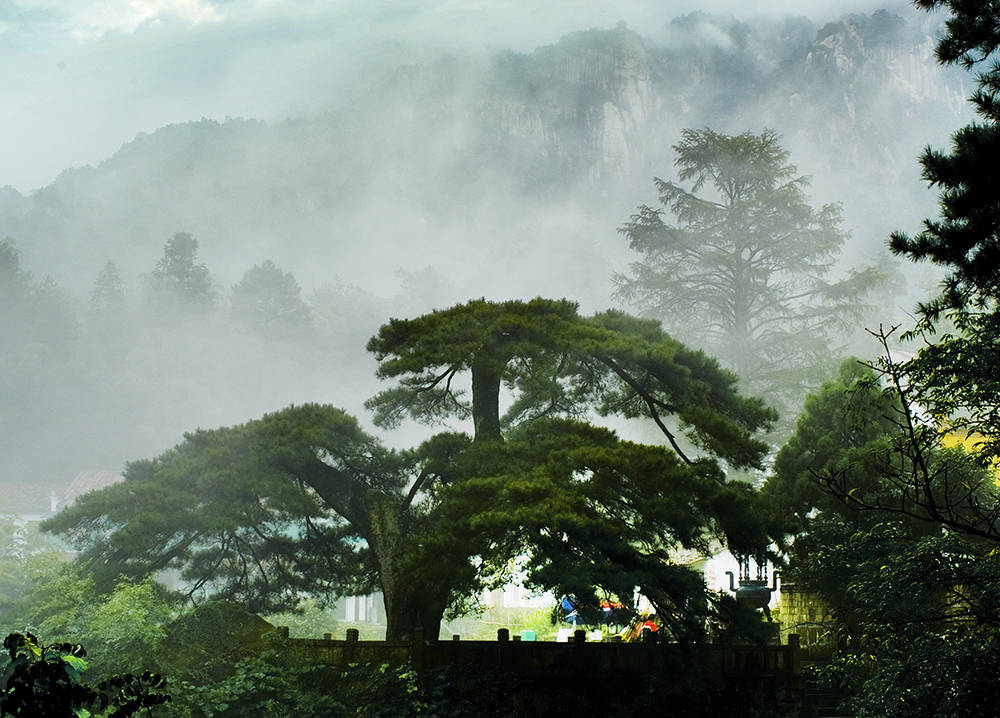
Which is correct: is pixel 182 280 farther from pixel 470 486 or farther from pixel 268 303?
pixel 470 486

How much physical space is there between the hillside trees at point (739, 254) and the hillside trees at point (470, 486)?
15663mm

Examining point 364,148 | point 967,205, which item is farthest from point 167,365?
point 967,205

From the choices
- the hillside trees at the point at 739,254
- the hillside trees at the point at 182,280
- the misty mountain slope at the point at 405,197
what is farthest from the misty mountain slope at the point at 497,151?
the hillside trees at the point at 739,254

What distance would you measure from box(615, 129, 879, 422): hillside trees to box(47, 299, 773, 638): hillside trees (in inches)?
617

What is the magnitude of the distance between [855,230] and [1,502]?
44.8m

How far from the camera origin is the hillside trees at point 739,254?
1185 inches

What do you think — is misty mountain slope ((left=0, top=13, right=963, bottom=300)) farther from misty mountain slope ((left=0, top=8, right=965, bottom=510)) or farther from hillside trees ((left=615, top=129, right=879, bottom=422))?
hillside trees ((left=615, top=129, right=879, bottom=422))

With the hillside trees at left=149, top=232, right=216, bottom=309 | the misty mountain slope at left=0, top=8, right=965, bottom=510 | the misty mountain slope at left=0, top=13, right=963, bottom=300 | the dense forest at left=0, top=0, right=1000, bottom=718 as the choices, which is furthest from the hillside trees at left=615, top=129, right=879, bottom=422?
the hillside trees at left=149, top=232, right=216, bottom=309

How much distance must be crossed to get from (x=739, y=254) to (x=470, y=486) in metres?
21.6

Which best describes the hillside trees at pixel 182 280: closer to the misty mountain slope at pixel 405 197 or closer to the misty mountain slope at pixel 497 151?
the misty mountain slope at pixel 405 197

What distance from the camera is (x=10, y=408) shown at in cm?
4328

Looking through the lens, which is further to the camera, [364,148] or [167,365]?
[364,148]

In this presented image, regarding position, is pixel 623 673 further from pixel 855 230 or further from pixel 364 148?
pixel 364 148

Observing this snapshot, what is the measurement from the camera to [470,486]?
11555 mm
